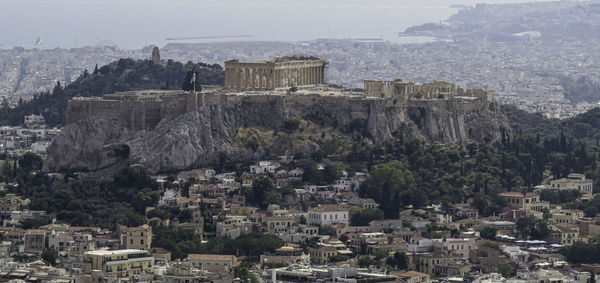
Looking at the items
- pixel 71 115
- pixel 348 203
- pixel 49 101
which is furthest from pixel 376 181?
A: pixel 49 101

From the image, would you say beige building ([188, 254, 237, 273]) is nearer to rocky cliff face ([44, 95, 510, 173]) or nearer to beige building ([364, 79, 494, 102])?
rocky cliff face ([44, 95, 510, 173])

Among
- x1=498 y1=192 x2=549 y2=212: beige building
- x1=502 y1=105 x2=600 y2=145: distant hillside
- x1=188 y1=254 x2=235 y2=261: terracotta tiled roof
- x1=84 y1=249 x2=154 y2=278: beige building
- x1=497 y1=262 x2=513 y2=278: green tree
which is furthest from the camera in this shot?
x1=502 y1=105 x2=600 y2=145: distant hillside

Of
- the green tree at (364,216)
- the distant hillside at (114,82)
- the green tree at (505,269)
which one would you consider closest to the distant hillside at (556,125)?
the distant hillside at (114,82)

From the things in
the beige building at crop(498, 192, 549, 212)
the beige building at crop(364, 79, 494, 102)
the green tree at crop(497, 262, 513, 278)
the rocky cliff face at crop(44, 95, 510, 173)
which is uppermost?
the beige building at crop(364, 79, 494, 102)

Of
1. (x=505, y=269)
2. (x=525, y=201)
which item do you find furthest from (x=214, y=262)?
(x=525, y=201)

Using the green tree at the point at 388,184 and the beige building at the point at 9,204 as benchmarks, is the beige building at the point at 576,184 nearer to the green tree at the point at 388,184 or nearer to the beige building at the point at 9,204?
the green tree at the point at 388,184

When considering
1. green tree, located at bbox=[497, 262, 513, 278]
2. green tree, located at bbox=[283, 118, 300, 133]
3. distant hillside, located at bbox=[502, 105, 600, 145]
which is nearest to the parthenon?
green tree, located at bbox=[283, 118, 300, 133]
